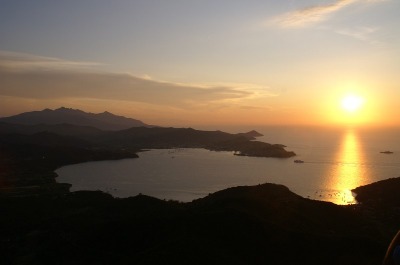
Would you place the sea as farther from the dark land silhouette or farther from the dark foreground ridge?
the dark foreground ridge

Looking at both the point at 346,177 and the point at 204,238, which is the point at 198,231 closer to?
the point at 204,238

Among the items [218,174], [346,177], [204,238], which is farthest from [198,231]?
[346,177]

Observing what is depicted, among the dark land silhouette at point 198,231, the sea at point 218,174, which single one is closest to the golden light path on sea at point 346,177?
the sea at point 218,174

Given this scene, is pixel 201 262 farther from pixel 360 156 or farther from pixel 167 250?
pixel 360 156

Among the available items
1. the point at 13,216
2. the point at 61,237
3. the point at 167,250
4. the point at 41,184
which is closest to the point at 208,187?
the point at 41,184

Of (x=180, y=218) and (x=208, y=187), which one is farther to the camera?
(x=208, y=187)

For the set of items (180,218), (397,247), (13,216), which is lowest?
(13,216)

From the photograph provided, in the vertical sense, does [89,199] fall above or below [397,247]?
below

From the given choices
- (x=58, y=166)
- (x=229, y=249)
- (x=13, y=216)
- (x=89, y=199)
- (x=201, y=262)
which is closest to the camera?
(x=201, y=262)

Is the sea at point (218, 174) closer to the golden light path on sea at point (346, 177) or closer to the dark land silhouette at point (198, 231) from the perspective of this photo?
the golden light path on sea at point (346, 177)

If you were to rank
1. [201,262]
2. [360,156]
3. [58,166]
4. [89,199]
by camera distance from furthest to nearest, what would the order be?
[360,156], [58,166], [89,199], [201,262]
